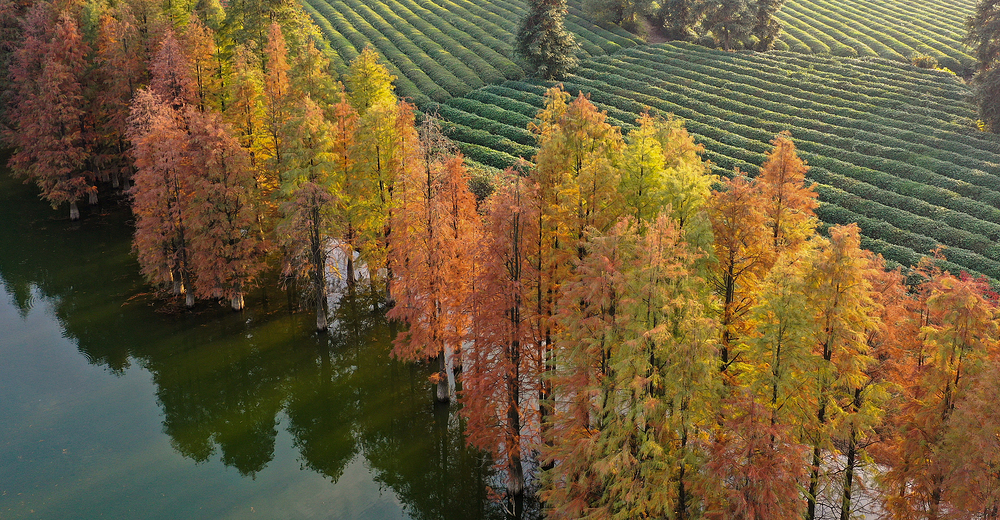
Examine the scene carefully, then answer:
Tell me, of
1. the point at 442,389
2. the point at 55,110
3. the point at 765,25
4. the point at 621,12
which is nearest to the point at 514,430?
the point at 442,389

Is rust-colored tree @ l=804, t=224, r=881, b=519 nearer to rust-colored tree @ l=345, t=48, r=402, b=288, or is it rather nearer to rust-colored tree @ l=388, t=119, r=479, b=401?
rust-colored tree @ l=388, t=119, r=479, b=401

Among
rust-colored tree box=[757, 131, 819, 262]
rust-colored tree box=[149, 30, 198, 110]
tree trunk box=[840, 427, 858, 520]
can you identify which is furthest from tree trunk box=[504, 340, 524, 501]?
rust-colored tree box=[149, 30, 198, 110]

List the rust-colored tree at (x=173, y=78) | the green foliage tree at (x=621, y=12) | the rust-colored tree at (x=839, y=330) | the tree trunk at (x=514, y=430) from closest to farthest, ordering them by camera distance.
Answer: the rust-colored tree at (x=839, y=330), the tree trunk at (x=514, y=430), the rust-colored tree at (x=173, y=78), the green foliage tree at (x=621, y=12)

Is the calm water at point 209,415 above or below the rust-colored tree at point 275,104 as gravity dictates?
below

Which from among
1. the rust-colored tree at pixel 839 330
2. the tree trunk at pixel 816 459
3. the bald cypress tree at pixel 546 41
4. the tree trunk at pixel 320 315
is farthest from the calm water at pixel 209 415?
the bald cypress tree at pixel 546 41

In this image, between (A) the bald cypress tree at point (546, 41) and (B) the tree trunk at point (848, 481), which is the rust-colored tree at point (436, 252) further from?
(A) the bald cypress tree at point (546, 41)

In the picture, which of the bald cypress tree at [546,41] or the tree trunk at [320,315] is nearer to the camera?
the tree trunk at [320,315]

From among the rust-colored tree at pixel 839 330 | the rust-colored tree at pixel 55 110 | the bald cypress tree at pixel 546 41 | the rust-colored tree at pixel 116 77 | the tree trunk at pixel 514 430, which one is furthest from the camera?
the bald cypress tree at pixel 546 41

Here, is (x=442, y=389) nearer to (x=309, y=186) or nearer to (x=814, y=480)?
(x=309, y=186)
